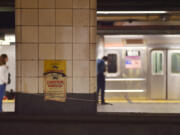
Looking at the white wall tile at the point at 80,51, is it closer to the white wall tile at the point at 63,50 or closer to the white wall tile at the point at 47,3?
the white wall tile at the point at 63,50

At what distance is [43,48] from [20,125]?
4.67 ft

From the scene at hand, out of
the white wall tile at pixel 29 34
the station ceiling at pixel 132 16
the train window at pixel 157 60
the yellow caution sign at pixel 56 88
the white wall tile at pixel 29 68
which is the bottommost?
the yellow caution sign at pixel 56 88

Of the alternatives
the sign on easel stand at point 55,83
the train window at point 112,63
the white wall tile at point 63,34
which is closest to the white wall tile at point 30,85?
the sign on easel stand at point 55,83

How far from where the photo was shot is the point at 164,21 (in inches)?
360

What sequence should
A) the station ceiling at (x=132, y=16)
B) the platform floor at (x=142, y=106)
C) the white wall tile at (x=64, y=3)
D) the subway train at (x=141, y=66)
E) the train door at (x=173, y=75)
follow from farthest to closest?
the train door at (x=173, y=75) < the subway train at (x=141, y=66) < the platform floor at (x=142, y=106) < the station ceiling at (x=132, y=16) < the white wall tile at (x=64, y=3)

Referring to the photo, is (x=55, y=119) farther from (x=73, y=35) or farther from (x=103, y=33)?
(x=103, y=33)

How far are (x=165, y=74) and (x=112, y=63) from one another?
1.82m

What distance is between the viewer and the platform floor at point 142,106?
24.3ft

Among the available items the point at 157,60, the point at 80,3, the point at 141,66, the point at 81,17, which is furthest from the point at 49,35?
the point at 157,60

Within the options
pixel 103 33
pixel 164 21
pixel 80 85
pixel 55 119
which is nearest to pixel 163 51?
pixel 164 21

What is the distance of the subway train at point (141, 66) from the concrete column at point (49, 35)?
13.2 ft

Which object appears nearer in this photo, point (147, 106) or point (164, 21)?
point (147, 106)

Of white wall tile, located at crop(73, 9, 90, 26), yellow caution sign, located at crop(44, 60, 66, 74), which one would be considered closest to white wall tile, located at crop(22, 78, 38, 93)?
yellow caution sign, located at crop(44, 60, 66, 74)

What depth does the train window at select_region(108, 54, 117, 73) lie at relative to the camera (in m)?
9.32
